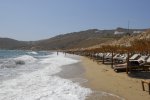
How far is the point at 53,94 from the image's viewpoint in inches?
539

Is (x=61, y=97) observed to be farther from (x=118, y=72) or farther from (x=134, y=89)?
(x=118, y=72)

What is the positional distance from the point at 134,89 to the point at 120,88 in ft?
2.92

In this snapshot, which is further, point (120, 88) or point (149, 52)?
point (149, 52)

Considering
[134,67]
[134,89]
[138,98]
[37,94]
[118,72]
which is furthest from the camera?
[118,72]

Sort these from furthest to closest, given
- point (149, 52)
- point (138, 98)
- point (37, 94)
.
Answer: point (149, 52) < point (37, 94) < point (138, 98)

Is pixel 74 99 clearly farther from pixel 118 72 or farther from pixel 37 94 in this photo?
pixel 118 72

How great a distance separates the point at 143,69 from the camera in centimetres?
2153

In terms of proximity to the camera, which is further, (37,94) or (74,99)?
(37,94)

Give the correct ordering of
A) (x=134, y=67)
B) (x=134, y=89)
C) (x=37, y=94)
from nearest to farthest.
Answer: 1. (x=37, y=94)
2. (x=134, y=89)
3. (x=134, y=67)

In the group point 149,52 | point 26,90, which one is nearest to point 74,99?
point 26,90

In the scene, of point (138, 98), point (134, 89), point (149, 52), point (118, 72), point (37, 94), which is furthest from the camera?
point (149, 52)

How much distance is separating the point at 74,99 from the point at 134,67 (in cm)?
978

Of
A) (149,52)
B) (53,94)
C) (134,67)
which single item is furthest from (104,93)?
(149,52)

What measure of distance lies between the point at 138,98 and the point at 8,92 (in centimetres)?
647
